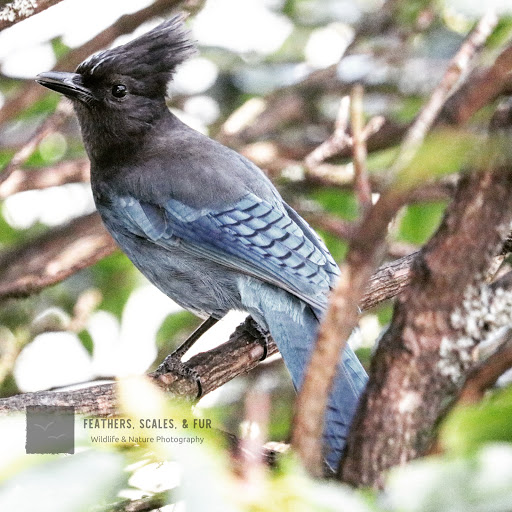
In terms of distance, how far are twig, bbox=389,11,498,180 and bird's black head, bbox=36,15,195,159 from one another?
2278mm

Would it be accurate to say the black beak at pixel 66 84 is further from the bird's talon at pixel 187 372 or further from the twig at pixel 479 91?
the twig at pixel 479 91

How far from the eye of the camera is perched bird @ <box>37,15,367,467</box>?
2.80 meters

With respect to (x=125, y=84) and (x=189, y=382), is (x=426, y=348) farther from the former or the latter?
(x=125, y=84)

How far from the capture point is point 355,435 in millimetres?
1065

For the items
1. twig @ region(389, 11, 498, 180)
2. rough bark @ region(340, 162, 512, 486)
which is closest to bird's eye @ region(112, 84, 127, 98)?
twig @ region(389, 11, 498, 180)

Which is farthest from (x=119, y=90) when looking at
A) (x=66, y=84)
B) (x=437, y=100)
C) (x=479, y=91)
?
(x=479, y=91)

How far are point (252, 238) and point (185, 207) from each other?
0.34 metres

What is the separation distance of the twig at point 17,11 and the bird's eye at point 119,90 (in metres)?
1.10

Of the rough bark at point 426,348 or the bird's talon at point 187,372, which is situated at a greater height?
the rough bark at point 426,348

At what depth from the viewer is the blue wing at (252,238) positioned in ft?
9.09

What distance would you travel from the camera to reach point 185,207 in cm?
315

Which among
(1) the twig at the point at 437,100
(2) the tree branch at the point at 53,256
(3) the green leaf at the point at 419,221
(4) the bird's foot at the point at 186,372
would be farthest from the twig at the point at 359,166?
(3) the green leaf at the point at 419,221

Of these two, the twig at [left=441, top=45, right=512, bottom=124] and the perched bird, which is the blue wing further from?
the twig at [left=441, top=45, right=512, bottom=124]

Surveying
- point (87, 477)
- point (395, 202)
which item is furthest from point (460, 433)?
point (87, 477)
